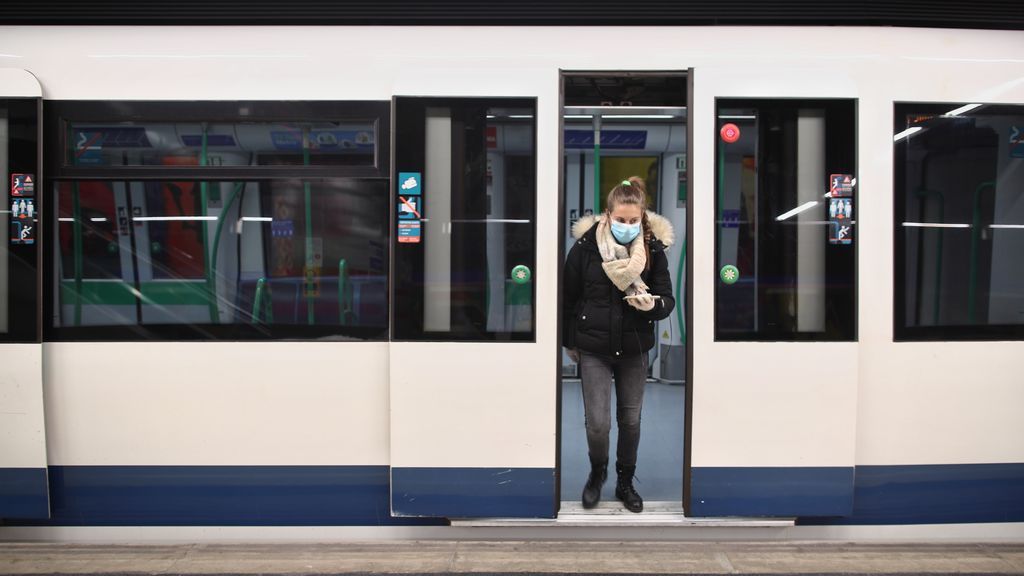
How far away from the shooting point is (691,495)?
11.4ft

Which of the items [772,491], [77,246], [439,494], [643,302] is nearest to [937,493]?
[772,491]

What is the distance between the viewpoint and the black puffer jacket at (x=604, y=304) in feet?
11.5

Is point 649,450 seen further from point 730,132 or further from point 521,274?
point 730,132

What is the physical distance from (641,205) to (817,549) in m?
1.79

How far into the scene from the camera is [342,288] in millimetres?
3467

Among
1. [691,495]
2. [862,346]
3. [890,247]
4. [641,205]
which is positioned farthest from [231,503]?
[890,247]

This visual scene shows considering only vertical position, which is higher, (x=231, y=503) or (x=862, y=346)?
(x=862, y=346)

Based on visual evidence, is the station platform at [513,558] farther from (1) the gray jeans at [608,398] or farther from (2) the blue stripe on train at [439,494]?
(1) the gray jeans at [608,398]

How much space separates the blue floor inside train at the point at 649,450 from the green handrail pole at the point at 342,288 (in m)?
1.46

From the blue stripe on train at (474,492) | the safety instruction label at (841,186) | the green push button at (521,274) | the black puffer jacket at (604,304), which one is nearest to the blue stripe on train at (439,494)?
the blue stripe on train at (474,492)

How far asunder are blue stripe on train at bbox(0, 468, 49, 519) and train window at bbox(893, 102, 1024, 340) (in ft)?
13.0

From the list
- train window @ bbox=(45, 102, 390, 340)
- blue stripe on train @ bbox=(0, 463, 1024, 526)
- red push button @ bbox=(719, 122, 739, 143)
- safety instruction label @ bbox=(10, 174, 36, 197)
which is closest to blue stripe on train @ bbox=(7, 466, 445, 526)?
blue stripe on train @ bbox=(0, 463, 1024, 526)
